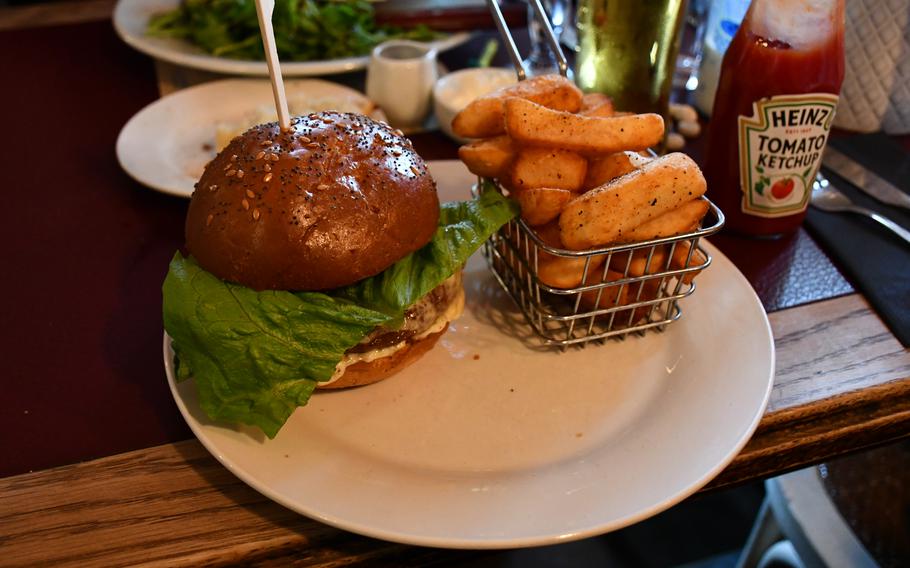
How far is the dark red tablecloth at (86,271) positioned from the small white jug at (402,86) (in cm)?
11

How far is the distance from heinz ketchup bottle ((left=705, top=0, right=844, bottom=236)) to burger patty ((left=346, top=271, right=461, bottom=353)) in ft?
2.79

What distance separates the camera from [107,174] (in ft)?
7.18

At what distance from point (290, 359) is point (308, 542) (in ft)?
1.03

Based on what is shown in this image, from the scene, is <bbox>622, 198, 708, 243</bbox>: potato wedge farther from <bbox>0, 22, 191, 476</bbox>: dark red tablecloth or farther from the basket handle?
<bbox>0, 22, 191, 476</bbox>: dark red tablecloth

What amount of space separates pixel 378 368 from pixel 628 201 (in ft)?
1.93

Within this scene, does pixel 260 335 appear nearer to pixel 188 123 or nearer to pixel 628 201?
pixel 628 201

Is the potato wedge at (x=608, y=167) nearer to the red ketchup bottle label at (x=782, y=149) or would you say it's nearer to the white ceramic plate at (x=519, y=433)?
the white ceramic plate at (x=519, y=433)

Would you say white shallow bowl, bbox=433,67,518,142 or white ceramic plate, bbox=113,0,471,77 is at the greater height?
white ceramic plate, bbox=113,0,471,77

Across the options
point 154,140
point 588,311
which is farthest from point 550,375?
point 154,140

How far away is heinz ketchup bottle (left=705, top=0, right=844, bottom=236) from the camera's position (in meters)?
1.68

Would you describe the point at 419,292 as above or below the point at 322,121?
below

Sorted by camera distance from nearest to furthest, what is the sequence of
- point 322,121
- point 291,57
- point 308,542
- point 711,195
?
point 308,542 → point 322,121 → point 711,195 → point 291,57

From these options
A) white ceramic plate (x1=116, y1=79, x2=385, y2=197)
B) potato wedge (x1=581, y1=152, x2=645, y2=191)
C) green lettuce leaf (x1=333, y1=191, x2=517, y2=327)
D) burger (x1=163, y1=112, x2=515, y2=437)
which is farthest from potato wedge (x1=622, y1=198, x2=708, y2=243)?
white ceramic plate (x1=116, y1=79, x2=385, y2=197)

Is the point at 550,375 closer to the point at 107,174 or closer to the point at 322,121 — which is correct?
the point at 322,121
